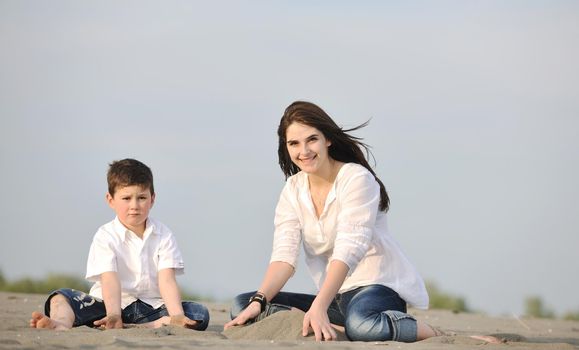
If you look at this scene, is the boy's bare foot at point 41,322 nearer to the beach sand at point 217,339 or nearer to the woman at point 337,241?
the beach sand at point 217,339

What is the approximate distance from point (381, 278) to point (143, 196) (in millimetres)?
1730

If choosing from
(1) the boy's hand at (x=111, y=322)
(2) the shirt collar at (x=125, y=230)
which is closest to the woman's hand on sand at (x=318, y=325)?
(1) the boy's hand at (x=111, y=322)

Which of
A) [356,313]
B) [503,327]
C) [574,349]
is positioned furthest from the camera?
[503,327]

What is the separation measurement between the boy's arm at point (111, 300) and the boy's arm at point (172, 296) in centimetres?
30

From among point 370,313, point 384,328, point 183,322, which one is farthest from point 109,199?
point 384,328

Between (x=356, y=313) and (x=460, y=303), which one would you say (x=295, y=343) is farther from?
(x=460, y=303)

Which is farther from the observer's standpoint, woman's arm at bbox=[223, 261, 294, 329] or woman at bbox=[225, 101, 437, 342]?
woman's arm at bbox=[223, 261, 294, 329]

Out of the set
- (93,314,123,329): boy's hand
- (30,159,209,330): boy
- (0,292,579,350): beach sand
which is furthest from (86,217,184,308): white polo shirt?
(0,292,579,350): beach sand

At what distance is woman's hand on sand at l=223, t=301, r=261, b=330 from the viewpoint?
598 centimetres

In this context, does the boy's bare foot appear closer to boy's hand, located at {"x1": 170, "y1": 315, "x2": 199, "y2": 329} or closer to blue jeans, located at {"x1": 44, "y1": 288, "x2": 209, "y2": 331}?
blue jeans, located at {"x1": 44, "y1": 288, "x2": 209, "y2": 331}

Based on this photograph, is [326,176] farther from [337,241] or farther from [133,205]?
[133,205]

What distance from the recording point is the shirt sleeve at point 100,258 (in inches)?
256

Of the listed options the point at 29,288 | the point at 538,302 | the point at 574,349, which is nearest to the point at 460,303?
the point at 538,302

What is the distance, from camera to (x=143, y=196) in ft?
21.7
